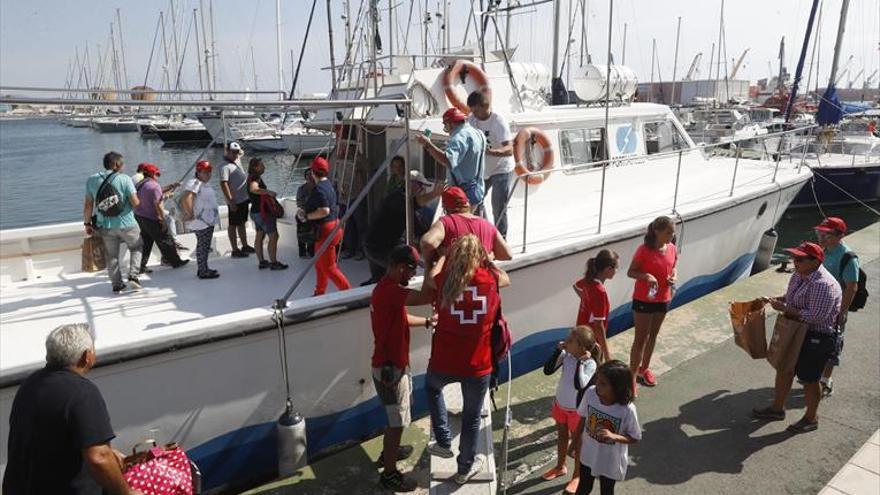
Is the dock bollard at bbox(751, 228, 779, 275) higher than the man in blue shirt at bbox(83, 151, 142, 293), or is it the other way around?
the man in blue shirt at bbox(83, 151, 142, 293)

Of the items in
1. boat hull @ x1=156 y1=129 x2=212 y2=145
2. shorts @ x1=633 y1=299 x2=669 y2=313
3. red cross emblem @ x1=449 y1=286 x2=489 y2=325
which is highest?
red cross emblem @ x1=449 y1=286 x2=489 y2=325

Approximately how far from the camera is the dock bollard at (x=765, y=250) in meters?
8.80

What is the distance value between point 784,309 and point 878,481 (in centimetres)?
115

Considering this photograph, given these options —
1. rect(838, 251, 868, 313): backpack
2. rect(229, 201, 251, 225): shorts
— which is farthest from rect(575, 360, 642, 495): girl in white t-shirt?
rect(229, 201, 251, 225): shorts

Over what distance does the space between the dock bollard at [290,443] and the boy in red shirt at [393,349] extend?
59 cm

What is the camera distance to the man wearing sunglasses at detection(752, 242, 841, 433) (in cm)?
379

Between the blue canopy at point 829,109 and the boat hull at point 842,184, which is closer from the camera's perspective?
the blue canopy at point 829,109

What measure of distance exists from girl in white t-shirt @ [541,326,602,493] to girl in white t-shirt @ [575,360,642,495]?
0.22m

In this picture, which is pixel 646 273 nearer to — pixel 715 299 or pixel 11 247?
pixel 715 299

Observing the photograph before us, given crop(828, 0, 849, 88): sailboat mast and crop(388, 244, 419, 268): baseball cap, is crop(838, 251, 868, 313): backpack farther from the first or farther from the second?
crop(828, 0, 849, 88): sailboat mast

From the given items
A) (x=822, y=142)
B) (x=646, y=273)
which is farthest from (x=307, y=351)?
(x=822, y=142)

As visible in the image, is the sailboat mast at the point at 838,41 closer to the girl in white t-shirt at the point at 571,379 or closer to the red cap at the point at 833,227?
the red cap at the point at 833,227

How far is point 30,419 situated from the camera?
2168 mm

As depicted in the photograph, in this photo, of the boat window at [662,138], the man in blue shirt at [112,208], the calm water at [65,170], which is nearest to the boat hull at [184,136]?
the calm water at [65,170]
